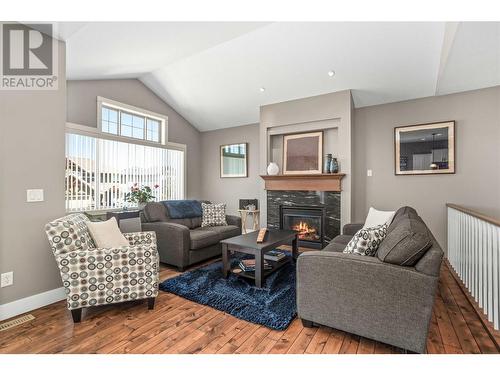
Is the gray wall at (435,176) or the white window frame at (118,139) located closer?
the gray wall at (435,176)

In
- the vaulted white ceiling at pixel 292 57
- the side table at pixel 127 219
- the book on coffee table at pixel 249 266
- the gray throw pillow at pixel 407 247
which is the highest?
the vaulted white ceiling at pixel 292 57

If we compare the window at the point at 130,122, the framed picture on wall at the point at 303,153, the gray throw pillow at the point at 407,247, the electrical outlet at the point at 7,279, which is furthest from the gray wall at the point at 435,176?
the electrical outlet at the point at 7,279

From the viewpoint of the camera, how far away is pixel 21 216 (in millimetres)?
2291

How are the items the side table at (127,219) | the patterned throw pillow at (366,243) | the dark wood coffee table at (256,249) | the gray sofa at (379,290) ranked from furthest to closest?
the side table at (127,219) < the dark wood coffee table at (256,249) < the patterned throw pillow at (366,243) < the gray sofa at (379,290)

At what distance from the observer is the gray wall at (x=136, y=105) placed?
158 inches

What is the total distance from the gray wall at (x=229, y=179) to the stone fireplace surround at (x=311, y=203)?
86cm

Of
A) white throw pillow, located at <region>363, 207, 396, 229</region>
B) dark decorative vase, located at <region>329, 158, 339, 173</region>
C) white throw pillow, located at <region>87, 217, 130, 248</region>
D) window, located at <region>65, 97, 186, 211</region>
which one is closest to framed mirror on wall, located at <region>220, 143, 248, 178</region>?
window, located at <region>65, 97, 186, 211</region>

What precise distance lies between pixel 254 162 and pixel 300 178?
151cm

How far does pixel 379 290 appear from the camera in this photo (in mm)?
1685

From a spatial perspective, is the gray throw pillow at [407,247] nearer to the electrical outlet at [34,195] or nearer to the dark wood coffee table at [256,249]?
the dark wood coffee table at [256,249]

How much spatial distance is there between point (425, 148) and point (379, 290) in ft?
10.8

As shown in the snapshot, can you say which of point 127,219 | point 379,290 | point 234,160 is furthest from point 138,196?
point 379,290
